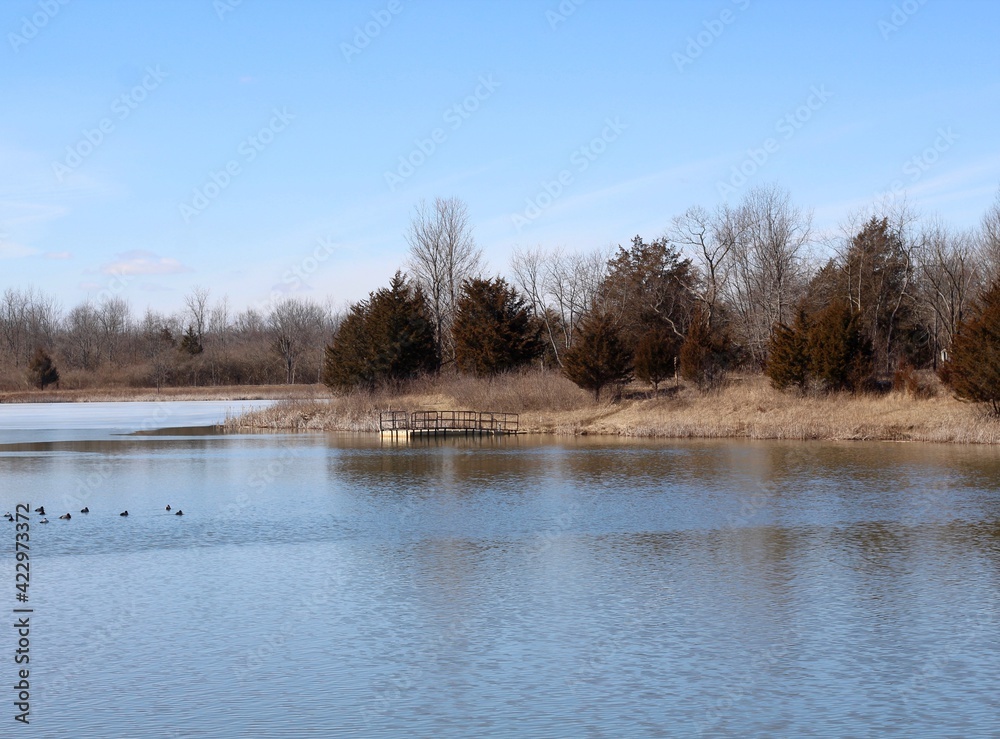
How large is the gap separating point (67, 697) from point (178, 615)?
299 centimetres

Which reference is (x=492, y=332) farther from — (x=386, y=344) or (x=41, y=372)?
(x=41, y=372)

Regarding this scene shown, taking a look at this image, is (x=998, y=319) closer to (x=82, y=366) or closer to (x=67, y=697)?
(x=67, y=697)

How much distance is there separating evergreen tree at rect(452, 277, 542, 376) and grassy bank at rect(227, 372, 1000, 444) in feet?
5.22

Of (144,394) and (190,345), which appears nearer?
(144,394)

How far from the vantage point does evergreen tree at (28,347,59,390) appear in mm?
82250

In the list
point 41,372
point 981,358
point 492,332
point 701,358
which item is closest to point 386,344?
point 492,332

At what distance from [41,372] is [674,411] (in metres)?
60.4

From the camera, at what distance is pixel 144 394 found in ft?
260

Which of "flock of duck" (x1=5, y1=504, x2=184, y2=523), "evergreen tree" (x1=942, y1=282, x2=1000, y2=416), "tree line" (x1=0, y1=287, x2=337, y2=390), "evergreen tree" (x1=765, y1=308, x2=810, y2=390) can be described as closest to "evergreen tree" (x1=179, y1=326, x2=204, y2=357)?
"tree line" (x1=0, y1=287, x2=337, y2=390)

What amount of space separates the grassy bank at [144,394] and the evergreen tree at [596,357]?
113 ft

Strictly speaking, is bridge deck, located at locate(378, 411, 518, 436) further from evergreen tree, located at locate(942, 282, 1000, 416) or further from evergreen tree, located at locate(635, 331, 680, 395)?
evergreen tree, located at locate(942, 282, 1000, 416)

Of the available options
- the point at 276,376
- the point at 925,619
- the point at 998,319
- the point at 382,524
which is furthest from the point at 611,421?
the point at 276,376

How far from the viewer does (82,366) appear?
322 ft

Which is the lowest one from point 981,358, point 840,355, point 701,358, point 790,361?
point 981,358
